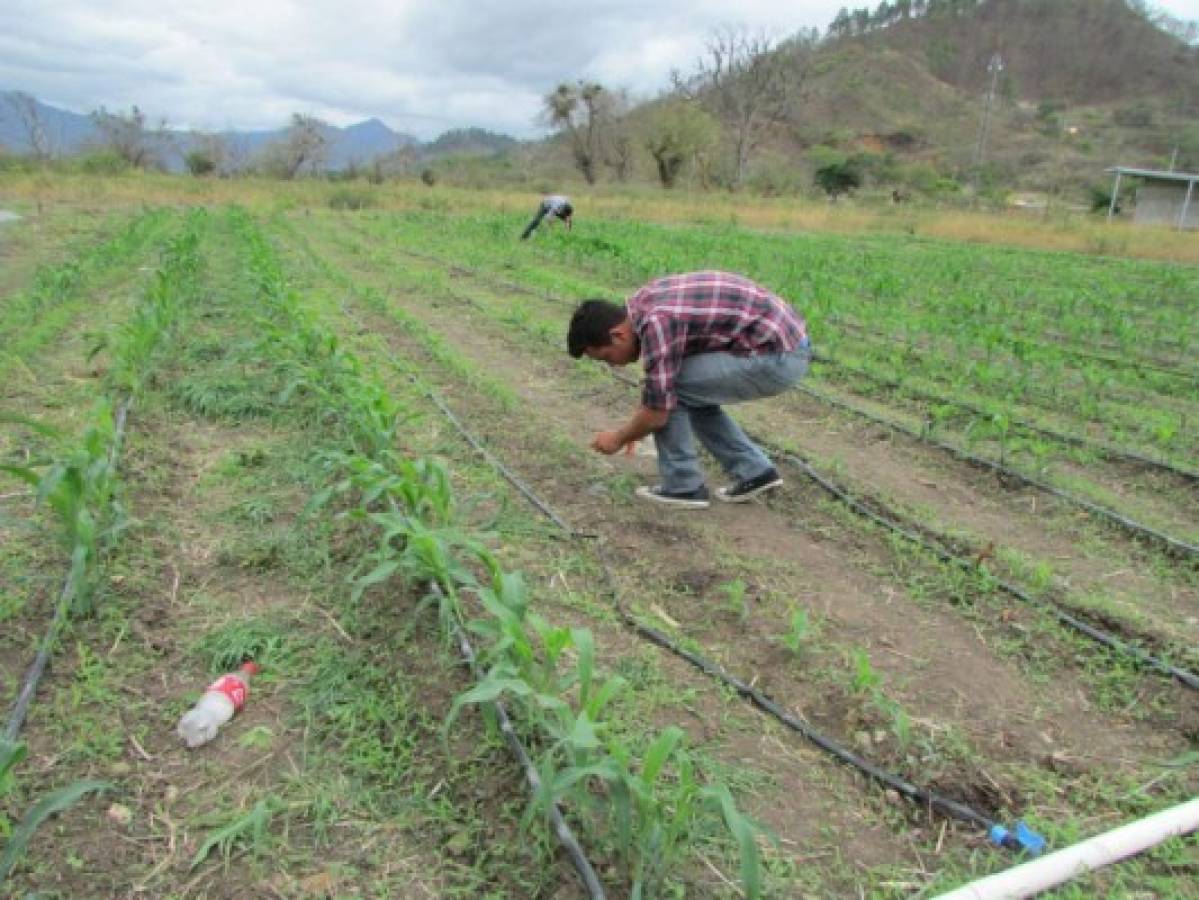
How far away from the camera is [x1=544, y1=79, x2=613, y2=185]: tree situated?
143 ft

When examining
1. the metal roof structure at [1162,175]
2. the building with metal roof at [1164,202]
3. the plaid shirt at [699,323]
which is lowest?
the building with metal roof at [1164,202]

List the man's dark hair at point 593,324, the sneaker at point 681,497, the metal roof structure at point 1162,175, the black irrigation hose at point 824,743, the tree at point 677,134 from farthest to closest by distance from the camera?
the tree at point 677,134, the metal roof structure at point 1162,175, the sneaker at point 681,497, the man's dark hair at point 593,324, the black irrigation hose at point 824,743

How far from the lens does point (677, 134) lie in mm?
39188

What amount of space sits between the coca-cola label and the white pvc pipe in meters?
1.85

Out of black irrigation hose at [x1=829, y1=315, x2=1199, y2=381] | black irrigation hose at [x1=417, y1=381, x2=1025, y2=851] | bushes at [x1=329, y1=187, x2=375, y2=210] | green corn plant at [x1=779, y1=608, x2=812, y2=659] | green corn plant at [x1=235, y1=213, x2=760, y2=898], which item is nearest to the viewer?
green corn plant at [x1=235, y1=213, x2=760, y2=898]

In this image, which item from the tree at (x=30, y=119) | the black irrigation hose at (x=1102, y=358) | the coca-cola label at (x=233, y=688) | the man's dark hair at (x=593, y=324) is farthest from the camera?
the tree at (x=30, y=119)

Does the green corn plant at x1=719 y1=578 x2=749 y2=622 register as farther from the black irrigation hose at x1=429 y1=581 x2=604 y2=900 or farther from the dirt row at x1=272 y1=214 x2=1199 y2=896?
the black irrigation hose at x1=429 y1=581 x2=604 y2=900

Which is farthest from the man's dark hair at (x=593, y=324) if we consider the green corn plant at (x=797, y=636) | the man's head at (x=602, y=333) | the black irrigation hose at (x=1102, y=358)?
the black irrigation hose at (x=1102, y=358)

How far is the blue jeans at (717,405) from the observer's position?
11.4 feet

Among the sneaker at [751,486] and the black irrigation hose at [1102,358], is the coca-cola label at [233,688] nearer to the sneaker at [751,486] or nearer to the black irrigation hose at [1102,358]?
the sneaker at [751,486]

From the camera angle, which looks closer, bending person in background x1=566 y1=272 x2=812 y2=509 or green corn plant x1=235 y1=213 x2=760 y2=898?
green corn plant x1=235 y1=213 x2=760 y2=898

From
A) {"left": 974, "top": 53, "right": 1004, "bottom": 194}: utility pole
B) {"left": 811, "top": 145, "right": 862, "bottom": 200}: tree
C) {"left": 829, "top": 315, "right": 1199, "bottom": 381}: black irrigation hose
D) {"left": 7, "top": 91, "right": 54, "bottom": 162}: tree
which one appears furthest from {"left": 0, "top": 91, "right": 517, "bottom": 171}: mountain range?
{"left": 829, "top": 315, "right": 1199, "bottom": 381}: black irrigation hose

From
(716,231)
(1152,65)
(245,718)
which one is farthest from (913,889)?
(1152,65)

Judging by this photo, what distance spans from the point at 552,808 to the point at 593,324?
1.90m
